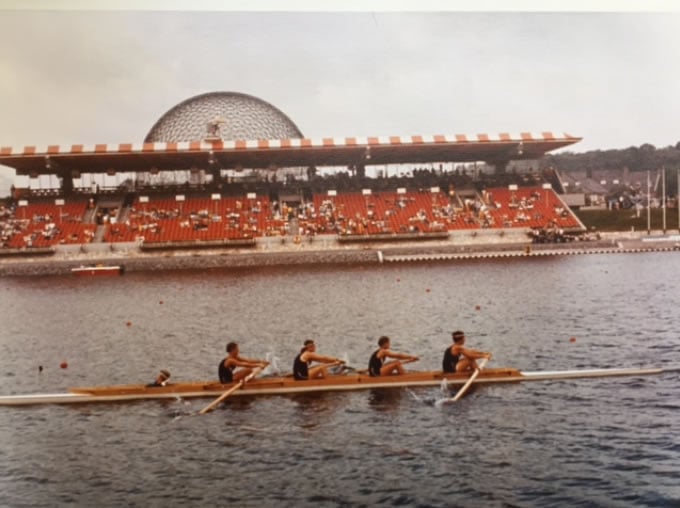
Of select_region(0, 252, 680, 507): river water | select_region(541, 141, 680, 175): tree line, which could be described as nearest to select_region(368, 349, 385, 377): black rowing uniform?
select_region(0, 252, 680, 507): river water

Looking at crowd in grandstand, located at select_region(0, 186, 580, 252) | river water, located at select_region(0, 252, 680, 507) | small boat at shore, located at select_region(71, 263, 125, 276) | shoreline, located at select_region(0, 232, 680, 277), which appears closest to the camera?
river water, located at select_region(0, 252, 680, 507)

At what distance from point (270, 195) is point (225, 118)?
13155 millimetres

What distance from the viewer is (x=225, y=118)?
91.1m

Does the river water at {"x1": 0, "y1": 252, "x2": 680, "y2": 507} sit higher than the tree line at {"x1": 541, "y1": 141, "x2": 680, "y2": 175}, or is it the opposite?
the tree line at {"x1": 541, "y1": 141, "x2": 680, "y2": 175}

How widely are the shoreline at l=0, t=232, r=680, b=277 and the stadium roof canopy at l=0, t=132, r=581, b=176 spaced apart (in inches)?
450

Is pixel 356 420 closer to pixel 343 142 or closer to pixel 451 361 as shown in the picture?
pixel 451 361

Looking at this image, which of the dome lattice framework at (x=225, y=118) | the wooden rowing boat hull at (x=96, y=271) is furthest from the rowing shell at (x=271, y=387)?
the dome lattice framework at (x=225, y=118)

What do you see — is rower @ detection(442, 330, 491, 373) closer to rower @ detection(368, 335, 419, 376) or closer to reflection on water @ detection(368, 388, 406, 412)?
rower @ detection(368, 335, 419, 376)

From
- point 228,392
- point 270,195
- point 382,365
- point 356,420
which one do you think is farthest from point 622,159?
point 356,420

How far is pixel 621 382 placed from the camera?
22.8 meters

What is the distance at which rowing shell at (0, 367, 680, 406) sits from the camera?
74.4 ft

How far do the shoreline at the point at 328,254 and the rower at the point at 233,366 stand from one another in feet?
150

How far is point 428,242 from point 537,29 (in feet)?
154

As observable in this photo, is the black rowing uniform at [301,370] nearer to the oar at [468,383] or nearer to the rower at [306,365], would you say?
the rower at [306,365]
